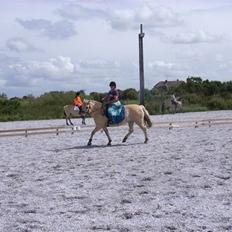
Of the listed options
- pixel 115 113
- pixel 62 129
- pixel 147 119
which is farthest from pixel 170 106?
pixel 115 113

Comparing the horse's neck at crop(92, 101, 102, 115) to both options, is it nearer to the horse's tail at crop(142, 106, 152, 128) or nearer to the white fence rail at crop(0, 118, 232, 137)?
the horse's tail at crop(142, 106, 152, 128)

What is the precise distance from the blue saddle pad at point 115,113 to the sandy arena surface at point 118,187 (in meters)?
0.78

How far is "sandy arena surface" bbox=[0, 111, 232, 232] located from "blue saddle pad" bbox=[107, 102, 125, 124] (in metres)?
0.78

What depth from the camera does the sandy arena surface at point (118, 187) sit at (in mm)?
7457

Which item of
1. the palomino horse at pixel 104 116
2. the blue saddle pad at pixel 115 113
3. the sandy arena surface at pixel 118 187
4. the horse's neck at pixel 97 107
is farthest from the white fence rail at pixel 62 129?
the blue saddle pad at pixel 115 113

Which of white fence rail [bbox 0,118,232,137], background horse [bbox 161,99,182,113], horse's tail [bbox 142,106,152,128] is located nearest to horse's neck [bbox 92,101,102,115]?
horse's tail [bbox 142,106,152,128]

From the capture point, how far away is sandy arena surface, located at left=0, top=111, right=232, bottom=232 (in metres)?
7.46

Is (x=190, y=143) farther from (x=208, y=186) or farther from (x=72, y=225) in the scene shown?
(x=72, y=225)

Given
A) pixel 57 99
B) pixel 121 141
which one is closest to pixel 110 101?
pixel 121 141

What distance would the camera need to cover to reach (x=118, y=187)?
393 inches

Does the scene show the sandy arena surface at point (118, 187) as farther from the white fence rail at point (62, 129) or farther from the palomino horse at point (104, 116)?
the white fence rail at point (62, 129)

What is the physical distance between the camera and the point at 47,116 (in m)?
43.1

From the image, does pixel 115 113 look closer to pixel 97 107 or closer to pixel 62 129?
pixel 97 107

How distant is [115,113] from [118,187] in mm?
7520
